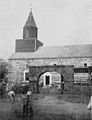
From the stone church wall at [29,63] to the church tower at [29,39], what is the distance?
4.08m

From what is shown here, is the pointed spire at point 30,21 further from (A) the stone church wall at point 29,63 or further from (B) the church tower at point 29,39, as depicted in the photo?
(A) the stone church wall at point 29,63

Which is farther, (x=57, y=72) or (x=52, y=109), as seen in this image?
(x=57, y=72)

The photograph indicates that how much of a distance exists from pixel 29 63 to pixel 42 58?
8.85 feet

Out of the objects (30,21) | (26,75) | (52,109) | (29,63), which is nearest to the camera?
(52,109)

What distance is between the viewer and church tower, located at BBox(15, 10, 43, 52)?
46.8m

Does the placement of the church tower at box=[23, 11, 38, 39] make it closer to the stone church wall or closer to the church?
the church

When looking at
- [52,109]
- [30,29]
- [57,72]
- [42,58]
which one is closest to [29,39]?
[30,29]

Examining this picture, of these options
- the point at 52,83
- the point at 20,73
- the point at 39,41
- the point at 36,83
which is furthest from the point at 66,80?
the point at 39,41

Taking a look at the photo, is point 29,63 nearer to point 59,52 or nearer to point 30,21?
point 59,52

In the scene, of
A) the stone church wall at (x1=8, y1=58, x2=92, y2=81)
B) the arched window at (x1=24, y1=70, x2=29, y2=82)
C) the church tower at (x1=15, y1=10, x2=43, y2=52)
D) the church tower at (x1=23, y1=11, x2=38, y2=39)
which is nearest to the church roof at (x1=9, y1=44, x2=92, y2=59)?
the stone church wall at (x1=8, y1=58, x2=92, y2=81)

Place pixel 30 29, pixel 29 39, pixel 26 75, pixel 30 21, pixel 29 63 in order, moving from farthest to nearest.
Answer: pixel 30 21 < pixel 30 29 < pixel 29 39 < pixel 29 63 < pixel 26 75

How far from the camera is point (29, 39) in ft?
156

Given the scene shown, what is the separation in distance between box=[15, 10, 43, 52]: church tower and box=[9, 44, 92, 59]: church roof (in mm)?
1442

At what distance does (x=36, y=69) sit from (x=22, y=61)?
17.4 metres
